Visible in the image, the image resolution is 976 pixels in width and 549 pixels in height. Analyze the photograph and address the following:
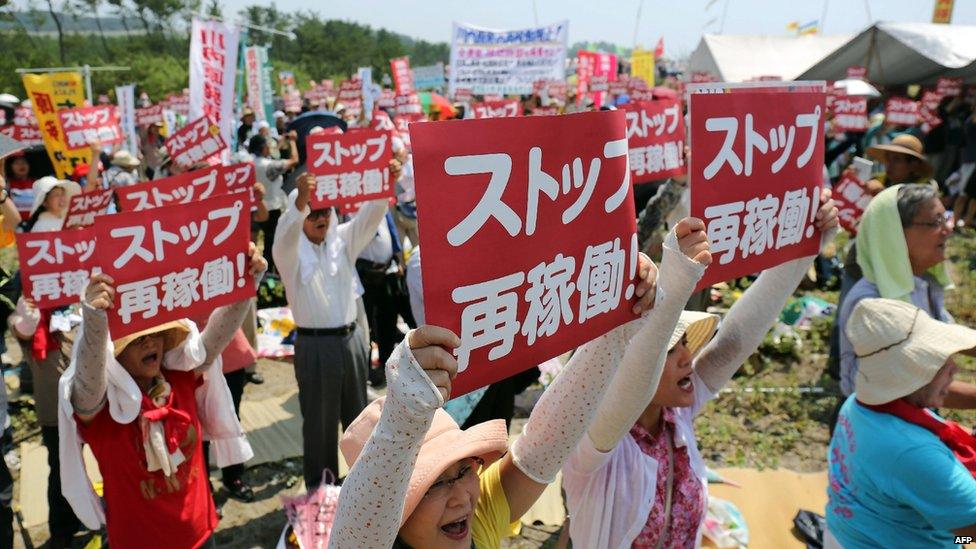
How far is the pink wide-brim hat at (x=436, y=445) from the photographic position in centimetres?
166

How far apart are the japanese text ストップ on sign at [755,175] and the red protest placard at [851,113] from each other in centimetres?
795

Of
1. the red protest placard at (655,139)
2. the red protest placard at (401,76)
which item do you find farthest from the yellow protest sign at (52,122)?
the red protest placard at (401,76)

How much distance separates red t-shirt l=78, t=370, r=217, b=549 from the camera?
103 inches

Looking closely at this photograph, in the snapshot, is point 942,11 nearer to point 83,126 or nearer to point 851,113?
point 851,113

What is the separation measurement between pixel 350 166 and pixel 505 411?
184 cm

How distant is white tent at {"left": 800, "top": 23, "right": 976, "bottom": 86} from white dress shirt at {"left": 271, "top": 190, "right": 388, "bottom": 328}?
13383 mm

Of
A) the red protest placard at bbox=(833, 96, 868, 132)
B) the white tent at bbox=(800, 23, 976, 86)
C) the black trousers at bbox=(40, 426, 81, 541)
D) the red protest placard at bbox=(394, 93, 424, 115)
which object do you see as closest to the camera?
the black trousers at bbox=(40, 426, 81, 541)

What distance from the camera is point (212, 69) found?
7.70m

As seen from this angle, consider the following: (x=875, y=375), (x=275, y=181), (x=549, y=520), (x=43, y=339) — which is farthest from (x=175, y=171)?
(x=875, y=375)

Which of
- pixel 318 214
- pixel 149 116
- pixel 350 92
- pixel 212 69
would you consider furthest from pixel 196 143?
pixel 350 92

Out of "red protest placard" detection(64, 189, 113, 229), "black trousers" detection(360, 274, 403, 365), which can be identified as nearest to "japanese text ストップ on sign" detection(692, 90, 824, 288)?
"red protest placard" detection(64, 189, 113, 229)

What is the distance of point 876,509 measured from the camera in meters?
2.35

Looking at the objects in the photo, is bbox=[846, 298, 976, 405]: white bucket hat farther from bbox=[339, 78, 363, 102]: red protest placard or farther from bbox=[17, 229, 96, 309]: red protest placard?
bbox=[339, 78, 363, 102]: red protest placard

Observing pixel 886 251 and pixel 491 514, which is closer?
pixel 491 514
